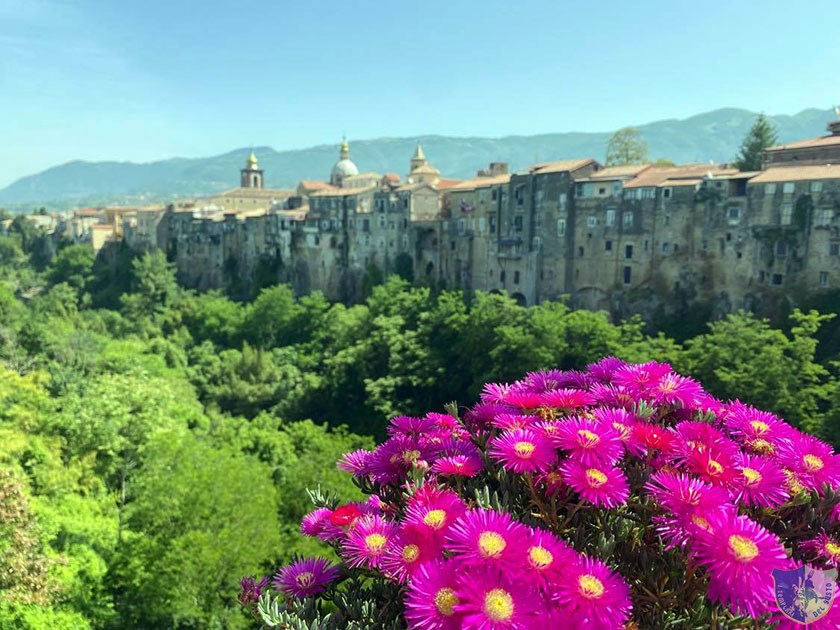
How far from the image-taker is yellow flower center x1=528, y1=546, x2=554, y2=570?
11.4ft

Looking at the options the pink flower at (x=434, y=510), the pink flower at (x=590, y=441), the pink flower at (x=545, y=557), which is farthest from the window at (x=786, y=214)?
the pink flower at (x=545, y=557)

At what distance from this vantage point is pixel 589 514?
4375 mm

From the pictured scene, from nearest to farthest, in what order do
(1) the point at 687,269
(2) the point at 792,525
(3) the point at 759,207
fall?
(2) the point at 792,525 → (3) the point at 759,207 → (1) the point at 687,269

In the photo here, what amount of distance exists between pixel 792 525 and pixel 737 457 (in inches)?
22.2

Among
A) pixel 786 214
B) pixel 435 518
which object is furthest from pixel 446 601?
pixel 786 214

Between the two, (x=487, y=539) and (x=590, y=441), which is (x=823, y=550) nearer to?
(x=590, y=441)

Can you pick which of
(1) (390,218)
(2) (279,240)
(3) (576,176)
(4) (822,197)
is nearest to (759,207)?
(4) (822,197)

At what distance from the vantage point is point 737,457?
445cm

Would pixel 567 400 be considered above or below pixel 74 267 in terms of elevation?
above

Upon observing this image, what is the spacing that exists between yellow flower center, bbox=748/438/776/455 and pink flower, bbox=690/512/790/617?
1.36 meters

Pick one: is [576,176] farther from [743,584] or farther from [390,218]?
[743,584]

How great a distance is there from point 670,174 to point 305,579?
41.0 meters

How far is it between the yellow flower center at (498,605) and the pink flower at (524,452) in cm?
95

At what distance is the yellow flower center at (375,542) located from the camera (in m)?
4.11
